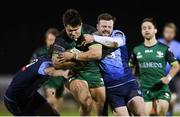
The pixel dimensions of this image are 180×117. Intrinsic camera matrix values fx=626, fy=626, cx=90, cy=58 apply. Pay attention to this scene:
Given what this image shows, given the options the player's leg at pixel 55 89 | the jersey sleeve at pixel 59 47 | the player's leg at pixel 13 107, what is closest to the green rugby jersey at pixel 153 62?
the jersey sleeve at pixel 59 47

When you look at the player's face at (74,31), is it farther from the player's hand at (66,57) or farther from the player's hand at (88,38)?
the player's hand at (66,57)

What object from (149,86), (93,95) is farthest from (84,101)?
(149,86)

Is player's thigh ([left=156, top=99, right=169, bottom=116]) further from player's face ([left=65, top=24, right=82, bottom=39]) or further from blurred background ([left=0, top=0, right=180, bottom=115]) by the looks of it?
blurred background ([left=0, top=0, right=180, bottom=115])

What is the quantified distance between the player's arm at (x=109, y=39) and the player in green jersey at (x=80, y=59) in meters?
0.08

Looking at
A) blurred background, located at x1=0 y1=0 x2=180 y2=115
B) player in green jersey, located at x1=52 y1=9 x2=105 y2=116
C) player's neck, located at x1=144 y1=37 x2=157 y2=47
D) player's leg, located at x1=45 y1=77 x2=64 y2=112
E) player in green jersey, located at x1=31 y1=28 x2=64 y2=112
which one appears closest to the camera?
player in green jersey, located at x1=52 y1=9 x2=105 y2=116

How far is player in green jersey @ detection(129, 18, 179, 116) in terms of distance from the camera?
34.1 ft

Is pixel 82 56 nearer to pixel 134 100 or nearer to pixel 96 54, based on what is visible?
A: pixel 96 54

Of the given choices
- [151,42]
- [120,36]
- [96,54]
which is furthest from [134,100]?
[151,42]

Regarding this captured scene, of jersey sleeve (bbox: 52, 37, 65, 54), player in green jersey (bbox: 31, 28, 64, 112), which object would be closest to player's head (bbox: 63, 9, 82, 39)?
jersey sleeve (bbox: 52, 37, 65, 54)

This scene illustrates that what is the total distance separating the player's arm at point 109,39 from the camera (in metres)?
8.82

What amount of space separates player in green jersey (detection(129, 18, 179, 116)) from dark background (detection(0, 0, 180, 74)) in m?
8.28

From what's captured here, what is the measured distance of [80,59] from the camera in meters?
8.79

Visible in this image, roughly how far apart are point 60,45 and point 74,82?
3.44 ft

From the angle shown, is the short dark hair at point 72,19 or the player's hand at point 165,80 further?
the player's hand at point 165,80
